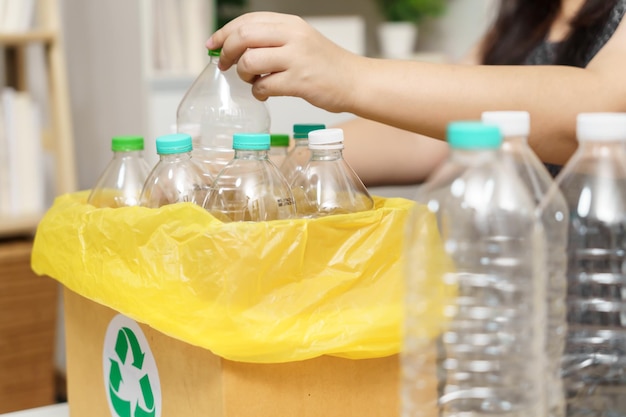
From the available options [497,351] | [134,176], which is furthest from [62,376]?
[497,351]

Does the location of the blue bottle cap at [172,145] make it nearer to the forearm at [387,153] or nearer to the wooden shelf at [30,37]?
the forearm at [387,153]

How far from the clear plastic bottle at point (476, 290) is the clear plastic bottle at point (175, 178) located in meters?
0.33

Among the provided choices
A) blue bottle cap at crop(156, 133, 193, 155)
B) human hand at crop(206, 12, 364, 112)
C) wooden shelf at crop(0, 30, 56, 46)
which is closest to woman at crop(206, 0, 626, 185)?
human hand at crop(206, 12, 364, 112)

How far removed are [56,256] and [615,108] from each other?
0.68 meters

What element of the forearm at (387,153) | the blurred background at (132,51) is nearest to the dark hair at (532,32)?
the forearm at (387,153)

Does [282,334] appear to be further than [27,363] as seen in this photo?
No

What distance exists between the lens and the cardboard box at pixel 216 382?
2.72 feet

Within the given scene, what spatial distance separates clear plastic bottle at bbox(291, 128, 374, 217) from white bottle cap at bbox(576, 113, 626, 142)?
0.30 metres

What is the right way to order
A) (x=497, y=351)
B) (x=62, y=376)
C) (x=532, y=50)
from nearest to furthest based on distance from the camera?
(x=497, y=351) → (x=532, y=50) → (x=62, y=376)

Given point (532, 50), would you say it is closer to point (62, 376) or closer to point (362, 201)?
point (362, 201)

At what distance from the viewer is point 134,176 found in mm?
1124

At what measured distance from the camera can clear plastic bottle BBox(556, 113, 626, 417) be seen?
0.70m

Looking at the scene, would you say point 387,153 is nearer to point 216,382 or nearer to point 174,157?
point 174,157

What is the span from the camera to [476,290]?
0.75 m
